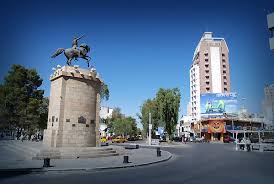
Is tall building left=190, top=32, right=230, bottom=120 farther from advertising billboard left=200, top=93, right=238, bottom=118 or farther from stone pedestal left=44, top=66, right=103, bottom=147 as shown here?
stone pedestal left=44, top=66, right=103, bottom=147

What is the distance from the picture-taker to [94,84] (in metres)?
22.6

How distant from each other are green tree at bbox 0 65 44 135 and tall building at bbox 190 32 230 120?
67.4 meters

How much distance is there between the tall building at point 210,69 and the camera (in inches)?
3820

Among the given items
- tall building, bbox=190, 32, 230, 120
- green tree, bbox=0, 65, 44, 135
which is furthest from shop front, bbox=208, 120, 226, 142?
green tree, bbox=0, 65, 44, 135

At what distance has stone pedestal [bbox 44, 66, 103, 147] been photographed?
19.8m

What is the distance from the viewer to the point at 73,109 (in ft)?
67.5

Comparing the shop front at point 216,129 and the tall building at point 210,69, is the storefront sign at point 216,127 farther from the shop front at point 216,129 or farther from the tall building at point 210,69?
the tall building at point 210,69

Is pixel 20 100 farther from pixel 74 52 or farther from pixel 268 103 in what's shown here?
pixel 268 103

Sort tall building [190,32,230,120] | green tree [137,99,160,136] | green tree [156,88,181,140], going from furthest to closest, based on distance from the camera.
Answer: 1. tall building [190,32,230,120]
2. green tree [137,99,160,136]
3. green tree [156,88,181,140]

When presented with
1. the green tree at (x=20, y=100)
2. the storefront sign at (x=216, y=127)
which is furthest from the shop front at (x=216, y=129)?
the green tree at (x=20, y=100)

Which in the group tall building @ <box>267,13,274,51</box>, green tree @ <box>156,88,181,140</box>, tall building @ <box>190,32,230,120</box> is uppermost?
tall building @ <box>190,32,230,120</box>

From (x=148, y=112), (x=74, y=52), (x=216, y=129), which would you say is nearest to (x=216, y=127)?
(x=216, y=129)

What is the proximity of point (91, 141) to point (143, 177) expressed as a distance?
36.7 feet

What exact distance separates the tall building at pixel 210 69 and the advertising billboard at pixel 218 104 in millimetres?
34902
